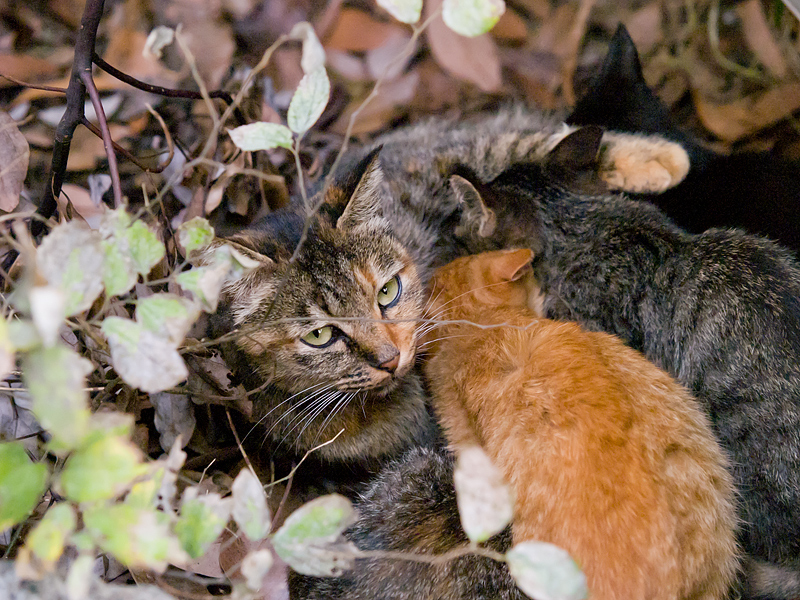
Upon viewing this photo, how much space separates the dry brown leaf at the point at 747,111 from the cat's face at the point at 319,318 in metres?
1.82

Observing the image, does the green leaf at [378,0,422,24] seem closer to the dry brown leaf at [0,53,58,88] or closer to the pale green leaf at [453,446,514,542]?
the pale green leaf at [453,446,514,542]

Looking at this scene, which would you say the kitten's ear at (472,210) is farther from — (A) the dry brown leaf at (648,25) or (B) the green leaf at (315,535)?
(A) the dry brown leaf at (648,25)

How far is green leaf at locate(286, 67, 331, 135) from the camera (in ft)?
3.72

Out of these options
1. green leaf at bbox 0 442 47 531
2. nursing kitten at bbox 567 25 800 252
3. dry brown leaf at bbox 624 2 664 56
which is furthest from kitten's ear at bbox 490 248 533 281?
dry brown leaf at bbox 624 2 664 56

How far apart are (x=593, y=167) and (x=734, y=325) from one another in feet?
2.37

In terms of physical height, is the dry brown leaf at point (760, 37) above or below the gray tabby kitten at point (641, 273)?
above

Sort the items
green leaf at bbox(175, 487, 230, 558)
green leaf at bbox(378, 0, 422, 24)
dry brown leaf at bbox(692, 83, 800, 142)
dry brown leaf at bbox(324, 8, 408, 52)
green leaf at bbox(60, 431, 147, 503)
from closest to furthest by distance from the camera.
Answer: green leaf at bbox(60, 431, 147, 503) → green leaf at bbox(175, 487, 230, 558) → green leaf at bbox(378, 0, 422, 24) → dry brown leaf at bbox(692, 83, 800, 142) → dry brown leaf at bbox(324, 8, 408, 52)

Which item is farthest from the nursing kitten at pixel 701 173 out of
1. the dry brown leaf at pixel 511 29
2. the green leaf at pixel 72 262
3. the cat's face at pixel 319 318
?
the green leaf at pixel 72 262

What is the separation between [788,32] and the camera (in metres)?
2.61

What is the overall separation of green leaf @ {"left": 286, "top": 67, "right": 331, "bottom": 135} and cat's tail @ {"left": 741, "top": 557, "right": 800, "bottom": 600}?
1512 mm

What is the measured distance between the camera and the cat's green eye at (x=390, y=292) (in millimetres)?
1736

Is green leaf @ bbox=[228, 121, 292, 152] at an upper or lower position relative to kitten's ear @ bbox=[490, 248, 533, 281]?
upper

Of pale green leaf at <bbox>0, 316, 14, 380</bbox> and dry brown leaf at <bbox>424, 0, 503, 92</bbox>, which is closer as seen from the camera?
pale green leaf at <bbox>0, 316, 14, 380</bbox>

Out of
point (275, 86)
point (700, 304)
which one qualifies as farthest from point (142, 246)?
point (275, 86)
